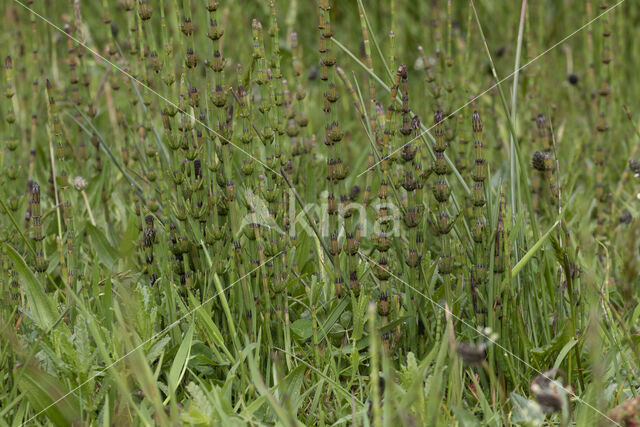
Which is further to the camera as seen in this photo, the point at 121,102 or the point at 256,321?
the point at 121,102

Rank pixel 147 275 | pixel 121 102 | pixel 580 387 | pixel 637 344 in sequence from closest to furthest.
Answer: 1. pixel 580 387
2. pixel 637 344
3. pixel 147 275
4. pixel 121 102

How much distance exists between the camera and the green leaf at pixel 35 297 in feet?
4.80

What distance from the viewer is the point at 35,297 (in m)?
1.47

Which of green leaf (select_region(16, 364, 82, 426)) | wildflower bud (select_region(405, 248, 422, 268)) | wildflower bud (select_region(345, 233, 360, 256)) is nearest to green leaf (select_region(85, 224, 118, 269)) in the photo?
green leaf (select_region(16, 364, 82, 426))

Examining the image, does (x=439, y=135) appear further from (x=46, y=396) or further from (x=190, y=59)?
(x=46, y=396)

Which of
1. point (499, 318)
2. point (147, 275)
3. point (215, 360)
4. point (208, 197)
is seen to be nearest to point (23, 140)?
point (147, 275)

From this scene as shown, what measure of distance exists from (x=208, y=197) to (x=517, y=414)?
780 millimetres

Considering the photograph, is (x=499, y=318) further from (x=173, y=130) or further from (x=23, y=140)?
(x=23, y=140)

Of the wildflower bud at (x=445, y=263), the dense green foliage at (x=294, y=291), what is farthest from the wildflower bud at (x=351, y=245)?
the wildflower bud at (x=445, y=263)

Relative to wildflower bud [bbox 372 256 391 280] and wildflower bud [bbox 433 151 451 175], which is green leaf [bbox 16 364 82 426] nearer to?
wildflower bud [bbox 372 256 391 280]

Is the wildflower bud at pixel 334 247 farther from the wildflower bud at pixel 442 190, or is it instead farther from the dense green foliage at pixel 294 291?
the wildflower bud at pixel 442 190

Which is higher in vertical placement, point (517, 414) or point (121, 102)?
point (121, 102)

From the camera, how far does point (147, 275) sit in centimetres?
169

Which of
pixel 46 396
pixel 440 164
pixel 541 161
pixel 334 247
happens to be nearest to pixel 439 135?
pixel 440 164
